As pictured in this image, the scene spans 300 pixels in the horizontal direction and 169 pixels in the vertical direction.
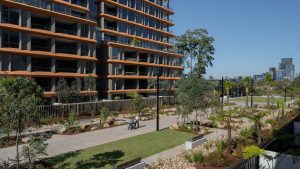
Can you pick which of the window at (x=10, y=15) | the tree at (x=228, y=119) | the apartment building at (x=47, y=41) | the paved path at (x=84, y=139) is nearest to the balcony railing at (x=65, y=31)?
the apartment building at (x=47, y=41)

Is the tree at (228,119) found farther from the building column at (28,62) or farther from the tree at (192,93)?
the building column at (28,62)

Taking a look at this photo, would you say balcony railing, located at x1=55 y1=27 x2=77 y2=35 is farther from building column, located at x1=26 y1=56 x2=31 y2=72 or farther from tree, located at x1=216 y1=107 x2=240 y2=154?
tree, located at x1=216 y1=107 x2=240 y2=154

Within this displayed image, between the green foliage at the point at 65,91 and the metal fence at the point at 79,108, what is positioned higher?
the green foliage at the point at 65,91

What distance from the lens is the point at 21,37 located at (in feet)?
122

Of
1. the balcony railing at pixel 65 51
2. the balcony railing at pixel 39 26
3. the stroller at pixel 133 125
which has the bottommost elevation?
the stroller at pixel 133 125

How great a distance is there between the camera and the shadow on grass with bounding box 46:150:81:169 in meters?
15.9

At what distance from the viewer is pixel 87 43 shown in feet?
153

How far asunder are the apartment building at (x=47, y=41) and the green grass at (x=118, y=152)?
58.0 feet

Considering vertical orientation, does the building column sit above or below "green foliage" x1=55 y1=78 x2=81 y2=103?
above

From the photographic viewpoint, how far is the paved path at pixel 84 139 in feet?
63.4

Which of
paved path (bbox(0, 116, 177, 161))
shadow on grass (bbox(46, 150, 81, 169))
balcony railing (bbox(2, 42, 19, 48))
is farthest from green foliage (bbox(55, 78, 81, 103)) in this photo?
shadow on grass (bbox(46, 150, 81, 169))

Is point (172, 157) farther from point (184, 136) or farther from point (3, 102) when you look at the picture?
point (3, 102)

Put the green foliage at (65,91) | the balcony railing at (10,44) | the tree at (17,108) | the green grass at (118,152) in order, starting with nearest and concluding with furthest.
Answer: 1. the tree at (17,108)
2. the green grass at (118,152)
3. the balcony railing at (10,44)
4. the green foliage at (65,91)

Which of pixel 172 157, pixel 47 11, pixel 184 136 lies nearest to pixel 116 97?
pixel 47 11
